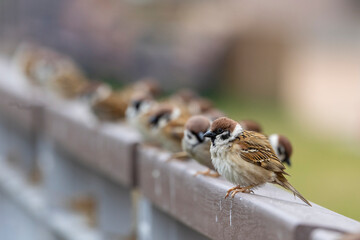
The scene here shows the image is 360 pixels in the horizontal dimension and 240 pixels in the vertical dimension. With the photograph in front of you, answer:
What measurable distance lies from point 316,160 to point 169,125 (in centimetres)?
617

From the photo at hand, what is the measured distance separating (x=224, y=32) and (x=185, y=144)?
42.5 feet

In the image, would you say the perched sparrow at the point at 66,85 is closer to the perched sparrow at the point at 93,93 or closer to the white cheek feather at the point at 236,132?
the perched sparrow at the point at 93,93

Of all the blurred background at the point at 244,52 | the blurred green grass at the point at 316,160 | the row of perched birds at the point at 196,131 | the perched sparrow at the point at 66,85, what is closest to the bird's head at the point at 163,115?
the row of perched birds at the point at 196,131

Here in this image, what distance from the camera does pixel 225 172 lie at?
336cm

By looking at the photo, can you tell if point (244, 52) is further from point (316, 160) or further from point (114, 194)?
point (114, 194)

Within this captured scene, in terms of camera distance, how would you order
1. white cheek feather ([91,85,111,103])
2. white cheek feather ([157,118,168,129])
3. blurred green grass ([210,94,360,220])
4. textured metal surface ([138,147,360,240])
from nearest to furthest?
textured metal surface ([138,147,360,240]), white cheek feather ([157,118,168,129]), white cheek feather ([91,85,111,103]), blurred green grass ([210,94,360,220])

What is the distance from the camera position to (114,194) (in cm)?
400

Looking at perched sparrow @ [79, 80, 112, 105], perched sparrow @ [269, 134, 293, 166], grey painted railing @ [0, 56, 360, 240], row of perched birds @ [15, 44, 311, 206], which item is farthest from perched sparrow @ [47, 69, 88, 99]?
perched sparrow @ [269, 134, 293, 166]

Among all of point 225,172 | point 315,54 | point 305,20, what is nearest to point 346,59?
point 315,54

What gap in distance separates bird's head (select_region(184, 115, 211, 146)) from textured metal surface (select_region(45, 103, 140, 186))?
0.91 ft

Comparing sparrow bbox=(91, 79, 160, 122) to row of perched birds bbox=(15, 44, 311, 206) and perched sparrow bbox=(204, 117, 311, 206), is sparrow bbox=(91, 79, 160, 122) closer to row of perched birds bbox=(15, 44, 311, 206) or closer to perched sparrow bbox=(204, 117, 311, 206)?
row of perched birds bbox=(15, 44, 311, 206)

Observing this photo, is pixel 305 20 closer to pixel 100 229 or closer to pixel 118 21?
pixel 118 21

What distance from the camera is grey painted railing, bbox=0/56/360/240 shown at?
2.38 meters

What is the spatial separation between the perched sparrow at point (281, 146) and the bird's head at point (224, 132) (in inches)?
41.8
